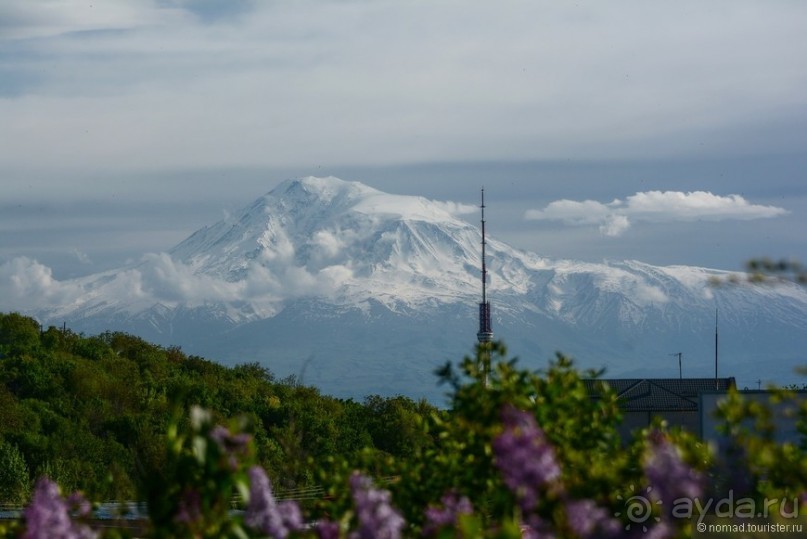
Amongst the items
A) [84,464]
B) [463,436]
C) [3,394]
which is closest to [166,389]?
[3,394]

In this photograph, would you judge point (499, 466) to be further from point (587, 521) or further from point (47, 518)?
point (47, 518)

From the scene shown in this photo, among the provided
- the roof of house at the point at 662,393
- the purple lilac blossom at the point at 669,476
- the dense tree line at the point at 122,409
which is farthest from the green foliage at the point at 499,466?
the roof of house at the point at 662,393

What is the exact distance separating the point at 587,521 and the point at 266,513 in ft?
6.55

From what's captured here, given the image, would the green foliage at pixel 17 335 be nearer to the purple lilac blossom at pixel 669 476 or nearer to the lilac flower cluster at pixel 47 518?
the lilac flower cluster at pixel 47 518

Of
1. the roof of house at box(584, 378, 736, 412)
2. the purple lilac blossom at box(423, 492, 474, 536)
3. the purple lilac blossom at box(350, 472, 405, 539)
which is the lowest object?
the roof of house at box(584, 378, 736, 412)

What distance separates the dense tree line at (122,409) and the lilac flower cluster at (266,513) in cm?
4403

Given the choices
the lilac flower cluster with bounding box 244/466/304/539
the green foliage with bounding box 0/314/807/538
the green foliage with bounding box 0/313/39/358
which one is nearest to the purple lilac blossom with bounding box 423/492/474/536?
the green foliage with bounding box 0/314/807/538

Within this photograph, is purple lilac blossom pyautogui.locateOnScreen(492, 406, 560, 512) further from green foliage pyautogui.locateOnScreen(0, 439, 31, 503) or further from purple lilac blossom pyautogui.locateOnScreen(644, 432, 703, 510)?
green foliage pyautogui.locateOnScreen(0, 439, 31, 503)

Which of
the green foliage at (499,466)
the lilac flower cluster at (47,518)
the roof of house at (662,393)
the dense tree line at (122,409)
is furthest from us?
the roof of house at (662,393)

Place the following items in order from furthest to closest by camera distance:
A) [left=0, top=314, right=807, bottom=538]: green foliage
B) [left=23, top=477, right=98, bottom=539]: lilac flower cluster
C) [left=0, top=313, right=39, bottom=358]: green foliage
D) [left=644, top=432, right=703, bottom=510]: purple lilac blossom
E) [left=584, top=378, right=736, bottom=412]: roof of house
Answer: [left=0, top=313, right=39, bottom=358]: green foliage < [left=584, top=378, right=736, bottom=412]: roof of house < [left=23, top=477, right=98, bottom=539]: lilac flower cluster < [left=0, top=314, right=807, bottom=538]: green foliage < [left=644, top=432, right=703, bottom=510]: purple lilac blossom

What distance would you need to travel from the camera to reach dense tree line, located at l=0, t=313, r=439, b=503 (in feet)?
216

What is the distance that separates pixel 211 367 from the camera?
325 feet

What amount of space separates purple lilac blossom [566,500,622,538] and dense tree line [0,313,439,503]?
45.1 m

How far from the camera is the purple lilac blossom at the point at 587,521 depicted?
740 cm
